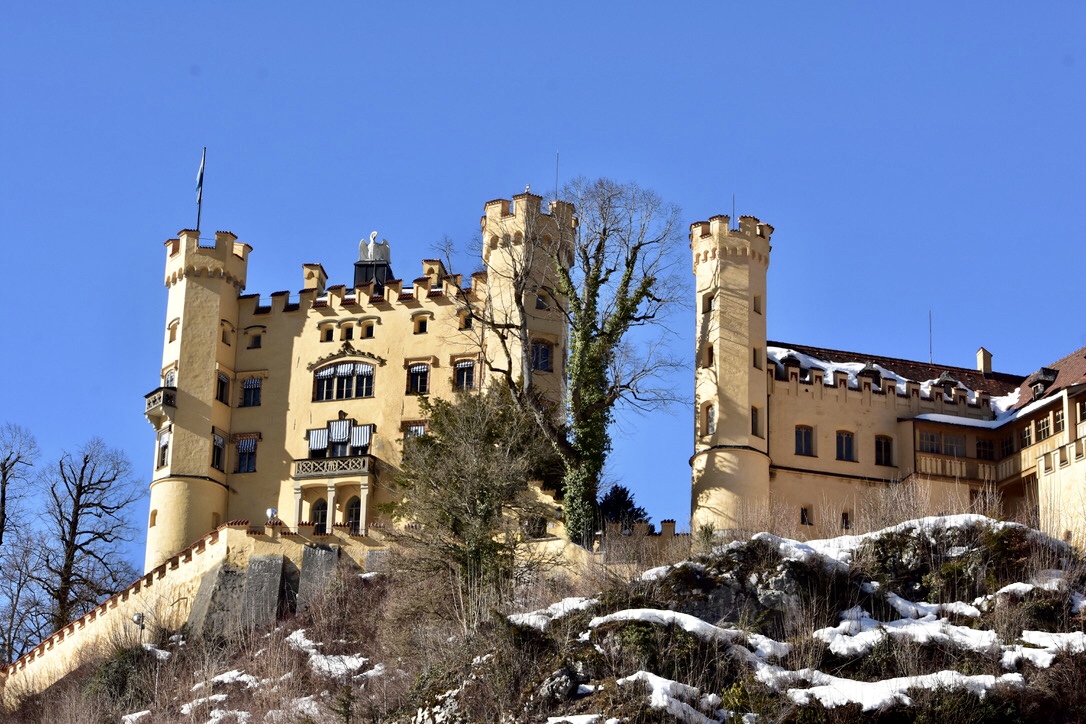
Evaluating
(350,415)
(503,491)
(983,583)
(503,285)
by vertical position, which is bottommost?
(983,583)

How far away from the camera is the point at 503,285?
64.1 m

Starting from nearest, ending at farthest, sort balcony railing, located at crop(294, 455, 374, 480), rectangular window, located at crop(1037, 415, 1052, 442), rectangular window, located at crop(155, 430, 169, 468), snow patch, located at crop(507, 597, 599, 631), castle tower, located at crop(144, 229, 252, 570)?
snow patch, located at crop(507, 597, 599, 631)
rectangular window, located at crop(1037, 415, 1052, 442)
balcony railing, located at crop(294, 455, 374, 480)
castle tower, located at crop(144, 229, 252, 570)
rectangular window, located at crop(155, 430, 169, 468)

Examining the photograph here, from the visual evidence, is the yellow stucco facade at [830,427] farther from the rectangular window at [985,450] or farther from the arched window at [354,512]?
the arched window at [354,512]

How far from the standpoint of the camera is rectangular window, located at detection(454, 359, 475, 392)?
64625 mm

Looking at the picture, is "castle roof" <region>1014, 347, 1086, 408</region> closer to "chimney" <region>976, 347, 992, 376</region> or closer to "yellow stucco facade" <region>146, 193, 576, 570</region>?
"chimney" <region>976, 347, 992, 376</region>

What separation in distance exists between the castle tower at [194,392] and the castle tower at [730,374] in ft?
56.3

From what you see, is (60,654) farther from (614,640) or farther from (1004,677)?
(1004,677)

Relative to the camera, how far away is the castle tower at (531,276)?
63.3 metres

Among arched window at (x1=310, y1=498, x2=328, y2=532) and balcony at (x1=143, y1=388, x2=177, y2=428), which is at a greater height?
balcony at (x1=143, y1=388, x2=177, y2=428)

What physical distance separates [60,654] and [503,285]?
19147 mm

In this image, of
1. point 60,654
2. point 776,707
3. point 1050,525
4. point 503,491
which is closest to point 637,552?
point 503,491

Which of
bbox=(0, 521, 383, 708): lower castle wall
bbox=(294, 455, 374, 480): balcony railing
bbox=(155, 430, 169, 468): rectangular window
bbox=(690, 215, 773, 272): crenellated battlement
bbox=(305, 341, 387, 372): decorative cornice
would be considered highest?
bbox=(690, 215, 773, 272): crenellated battlement

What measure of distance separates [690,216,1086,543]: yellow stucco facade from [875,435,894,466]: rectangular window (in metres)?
0.05

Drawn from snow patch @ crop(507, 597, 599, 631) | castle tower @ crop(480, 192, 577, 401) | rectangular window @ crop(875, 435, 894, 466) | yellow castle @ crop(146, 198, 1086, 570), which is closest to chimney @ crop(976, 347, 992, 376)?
yellow castle @ crop(146, 198, 1086, 570)
